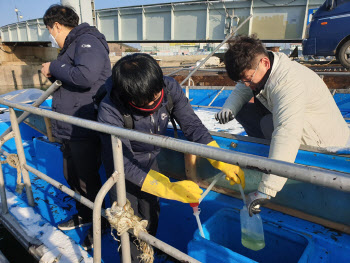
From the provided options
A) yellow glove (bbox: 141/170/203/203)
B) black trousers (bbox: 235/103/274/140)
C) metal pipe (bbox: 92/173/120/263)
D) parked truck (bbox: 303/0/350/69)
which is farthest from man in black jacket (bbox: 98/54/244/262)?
parked truck (bbox: 303/0/350/69)

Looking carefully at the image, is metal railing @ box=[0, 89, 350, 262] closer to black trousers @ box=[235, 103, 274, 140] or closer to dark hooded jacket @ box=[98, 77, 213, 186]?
dark hooded jacket @ box=[98, 77, 213, 186]

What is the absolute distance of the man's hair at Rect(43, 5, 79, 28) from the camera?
2.08 metres

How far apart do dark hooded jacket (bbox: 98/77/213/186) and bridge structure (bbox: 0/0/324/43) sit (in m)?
9.90

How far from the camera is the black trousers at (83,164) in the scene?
6.93 feet

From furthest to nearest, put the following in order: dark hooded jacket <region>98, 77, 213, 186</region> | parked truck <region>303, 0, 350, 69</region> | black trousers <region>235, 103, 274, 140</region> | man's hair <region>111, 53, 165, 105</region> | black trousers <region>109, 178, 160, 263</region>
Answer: parked truck <region>303, 0, 350, 69</region>, black trousers <region>235, 103, 274, 140</region>, black trousers <region>109, 178, 160, 263</region>, dark hooded jacket <region>98, 77, 213, 186</region>, man's hair <region>111, 53, 165, 105</region>

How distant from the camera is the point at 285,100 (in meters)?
1.70

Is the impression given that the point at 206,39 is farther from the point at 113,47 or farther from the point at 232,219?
the point at 113,47

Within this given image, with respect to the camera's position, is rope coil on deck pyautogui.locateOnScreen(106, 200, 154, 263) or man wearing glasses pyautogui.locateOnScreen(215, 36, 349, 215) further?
man wearing glasses pyautogui.locateOnScreen(215, 36, 349, 215)

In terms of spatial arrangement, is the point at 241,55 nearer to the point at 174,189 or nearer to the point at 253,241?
the point at 174,189

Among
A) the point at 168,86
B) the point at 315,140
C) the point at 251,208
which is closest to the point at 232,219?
the point at 251,208

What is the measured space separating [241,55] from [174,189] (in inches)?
42.6

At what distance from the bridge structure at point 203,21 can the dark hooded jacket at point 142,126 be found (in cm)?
990

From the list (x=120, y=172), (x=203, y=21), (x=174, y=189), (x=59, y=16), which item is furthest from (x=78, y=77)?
(x=203, y=21)

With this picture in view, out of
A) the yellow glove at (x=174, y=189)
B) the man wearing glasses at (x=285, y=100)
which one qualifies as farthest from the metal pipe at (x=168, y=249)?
the man wearing glasses at (x=285, y=100)
